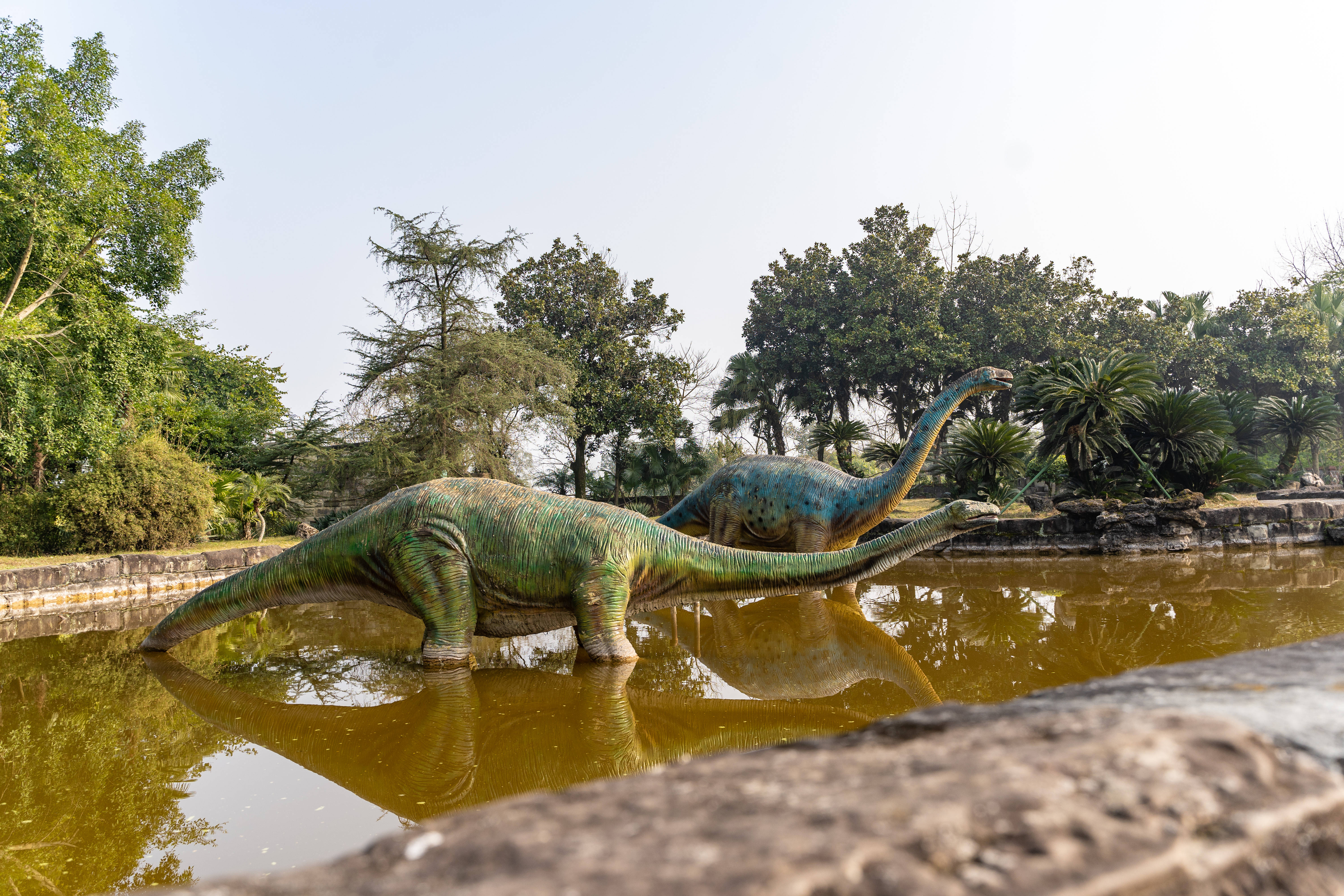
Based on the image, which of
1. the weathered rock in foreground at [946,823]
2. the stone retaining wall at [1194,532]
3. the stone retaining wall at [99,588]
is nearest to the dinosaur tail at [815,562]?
the weathered rock in foreground at [946,823]

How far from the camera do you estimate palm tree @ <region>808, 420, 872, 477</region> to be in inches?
674

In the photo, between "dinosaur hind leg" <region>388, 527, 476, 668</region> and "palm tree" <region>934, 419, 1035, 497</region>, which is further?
"palm tree" <region>934, 419, 1035, 497</region>

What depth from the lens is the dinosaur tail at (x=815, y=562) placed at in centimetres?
509

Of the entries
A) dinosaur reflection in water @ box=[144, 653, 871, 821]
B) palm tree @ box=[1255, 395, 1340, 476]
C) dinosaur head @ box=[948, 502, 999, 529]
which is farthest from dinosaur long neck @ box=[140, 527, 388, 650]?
palm tree @ box=[1255, 395, 1340, 476]

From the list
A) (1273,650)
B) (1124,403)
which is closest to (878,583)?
(1124,403)

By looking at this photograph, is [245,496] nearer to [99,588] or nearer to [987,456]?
[99,588]

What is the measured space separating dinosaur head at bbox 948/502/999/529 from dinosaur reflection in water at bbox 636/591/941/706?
1.03 metres

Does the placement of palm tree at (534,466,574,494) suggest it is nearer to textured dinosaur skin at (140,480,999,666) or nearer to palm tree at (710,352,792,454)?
palm tree at (710,352,792,454)

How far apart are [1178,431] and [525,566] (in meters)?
13.6

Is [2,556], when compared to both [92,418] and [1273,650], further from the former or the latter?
[1273,650]

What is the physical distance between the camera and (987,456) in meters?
14.4

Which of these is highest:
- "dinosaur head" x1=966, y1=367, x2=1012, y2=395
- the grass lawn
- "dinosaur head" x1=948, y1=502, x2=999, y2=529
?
"dinosaur head" x1=966, y1=367, x2=1012, y2=395

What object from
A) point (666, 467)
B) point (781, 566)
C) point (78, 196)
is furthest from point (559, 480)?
point (781, 566)

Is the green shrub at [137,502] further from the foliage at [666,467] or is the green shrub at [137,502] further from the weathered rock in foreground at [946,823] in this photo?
the foliage at [666,467]
